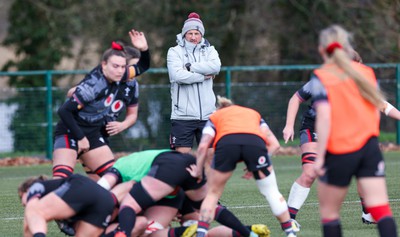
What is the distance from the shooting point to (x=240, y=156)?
26.2 ft

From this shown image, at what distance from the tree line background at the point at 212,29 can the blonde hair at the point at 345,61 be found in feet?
49.5

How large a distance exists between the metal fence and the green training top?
10.6 metres

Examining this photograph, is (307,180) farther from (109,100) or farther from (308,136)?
(109,100)

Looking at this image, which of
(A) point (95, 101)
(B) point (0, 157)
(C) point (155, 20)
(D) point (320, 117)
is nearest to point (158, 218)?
(A) point (95, 101)

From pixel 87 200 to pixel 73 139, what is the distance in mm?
1647

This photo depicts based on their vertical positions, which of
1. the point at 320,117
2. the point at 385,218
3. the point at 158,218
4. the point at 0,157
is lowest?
the point at 0,157

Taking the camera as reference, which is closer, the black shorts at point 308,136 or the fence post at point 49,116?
the black shorts at point 308,136

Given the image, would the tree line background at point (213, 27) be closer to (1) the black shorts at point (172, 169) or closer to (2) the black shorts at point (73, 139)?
(2) the black shorts at point (73, 139)

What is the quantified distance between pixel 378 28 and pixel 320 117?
18.6 meters

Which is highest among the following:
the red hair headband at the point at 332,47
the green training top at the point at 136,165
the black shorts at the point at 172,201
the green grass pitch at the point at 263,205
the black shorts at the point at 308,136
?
the red hair headband at the point at 332,47

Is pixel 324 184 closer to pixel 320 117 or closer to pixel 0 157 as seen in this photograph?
pixel 320 117

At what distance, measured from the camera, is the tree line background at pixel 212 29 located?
957 inches

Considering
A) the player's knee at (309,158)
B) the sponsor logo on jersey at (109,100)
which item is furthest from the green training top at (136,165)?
the player's knee at (309,158)

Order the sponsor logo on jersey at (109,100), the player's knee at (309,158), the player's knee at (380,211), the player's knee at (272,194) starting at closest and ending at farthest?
the player's knee at (380,211), the player's knee at (272,194), the sponsor logo on jersey at (109,100), the player's knee at (309,158)
